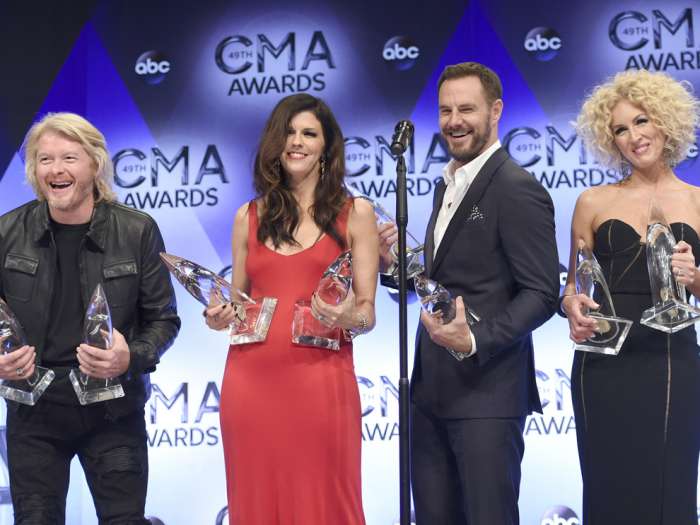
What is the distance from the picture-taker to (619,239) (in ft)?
10.4

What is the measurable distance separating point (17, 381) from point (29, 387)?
47 mm

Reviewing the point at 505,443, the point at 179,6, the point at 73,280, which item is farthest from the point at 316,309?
the point at 179,6

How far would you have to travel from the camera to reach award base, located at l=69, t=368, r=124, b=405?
118 inches

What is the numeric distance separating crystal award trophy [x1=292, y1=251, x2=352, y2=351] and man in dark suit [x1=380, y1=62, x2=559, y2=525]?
0.29 metres

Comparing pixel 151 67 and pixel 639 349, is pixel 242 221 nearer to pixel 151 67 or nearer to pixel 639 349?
pixel 639 349

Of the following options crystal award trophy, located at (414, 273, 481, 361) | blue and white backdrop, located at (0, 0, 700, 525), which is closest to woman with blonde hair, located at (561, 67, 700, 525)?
crystal award trophy, located at (414, 273, 481, 361)

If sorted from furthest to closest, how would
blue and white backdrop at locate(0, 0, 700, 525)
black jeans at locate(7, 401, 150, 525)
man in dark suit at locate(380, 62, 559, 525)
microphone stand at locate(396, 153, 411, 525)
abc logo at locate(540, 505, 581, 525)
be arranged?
1. blue and white backdrop at locate(0, 0, 700, 525)
2. abc logo at locate(540, 505, 581, 525)
3. black jeans at locate(7, 401, 150, 525)
4. man in dark suit at locate(380, 62, 559, 525)
5. microphone stand at locate(396, 153, 411, 525)

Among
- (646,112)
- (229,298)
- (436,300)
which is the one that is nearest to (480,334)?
(436,300)

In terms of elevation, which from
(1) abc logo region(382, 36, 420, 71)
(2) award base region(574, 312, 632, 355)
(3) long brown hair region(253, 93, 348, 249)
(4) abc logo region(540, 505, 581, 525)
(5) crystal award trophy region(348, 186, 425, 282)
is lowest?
(4) abc logo region(540, 505, 581, 525)

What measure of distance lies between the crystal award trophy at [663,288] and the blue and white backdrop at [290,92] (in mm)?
2192

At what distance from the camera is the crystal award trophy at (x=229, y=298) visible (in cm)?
293

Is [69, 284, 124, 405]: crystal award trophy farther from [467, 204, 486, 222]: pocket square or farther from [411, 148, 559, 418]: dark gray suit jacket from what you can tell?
[467, 204, 486, 222]: pocket square

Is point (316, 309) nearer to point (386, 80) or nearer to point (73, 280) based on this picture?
point (73, 280)

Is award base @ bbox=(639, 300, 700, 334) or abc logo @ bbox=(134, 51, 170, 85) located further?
abc logo @ bbox=(134, 51, 170, 85)
